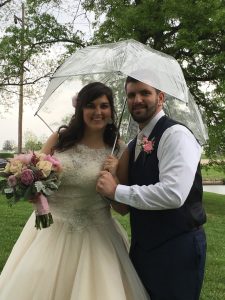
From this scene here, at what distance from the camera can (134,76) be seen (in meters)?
3.14

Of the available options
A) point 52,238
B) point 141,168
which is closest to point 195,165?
point 141,168

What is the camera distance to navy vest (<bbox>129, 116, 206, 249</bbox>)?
2965mm

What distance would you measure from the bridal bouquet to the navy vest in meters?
0.56

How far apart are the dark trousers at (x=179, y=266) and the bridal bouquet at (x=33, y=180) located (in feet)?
2.45

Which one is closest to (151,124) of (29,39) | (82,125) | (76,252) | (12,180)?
(82,125)

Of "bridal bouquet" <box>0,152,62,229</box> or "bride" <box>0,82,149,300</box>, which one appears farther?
"bride" <box>0,82,149,300</box>

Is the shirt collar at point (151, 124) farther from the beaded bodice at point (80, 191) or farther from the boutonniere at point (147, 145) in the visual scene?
the beaded bodice at point (80, 191)

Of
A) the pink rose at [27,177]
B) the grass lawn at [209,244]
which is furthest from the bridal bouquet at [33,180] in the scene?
the grass lawn at [209,244]

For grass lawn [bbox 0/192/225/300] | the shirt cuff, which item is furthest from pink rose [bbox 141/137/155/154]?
grass lawn [bbox 0/192/225/300]

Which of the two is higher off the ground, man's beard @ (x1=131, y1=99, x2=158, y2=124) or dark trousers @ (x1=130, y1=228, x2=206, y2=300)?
man's beard @ (x1=131, y1=99, x2=158, y2=124)

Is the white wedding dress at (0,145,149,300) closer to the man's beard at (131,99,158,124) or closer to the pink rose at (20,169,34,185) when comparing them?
the pink rose at (20,169,34,185)

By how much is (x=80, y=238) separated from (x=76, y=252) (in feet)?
0.36

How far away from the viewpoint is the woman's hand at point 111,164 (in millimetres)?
3375

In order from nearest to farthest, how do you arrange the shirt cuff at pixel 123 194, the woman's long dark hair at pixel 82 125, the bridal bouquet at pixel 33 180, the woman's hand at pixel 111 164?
1. the shirt cuff at pixel 123 194
2. the bridal bouquet at pixel 33 180
3. the woman's hand at pixel 111 164
4. the woman's long dark hair at pixel 82 125
